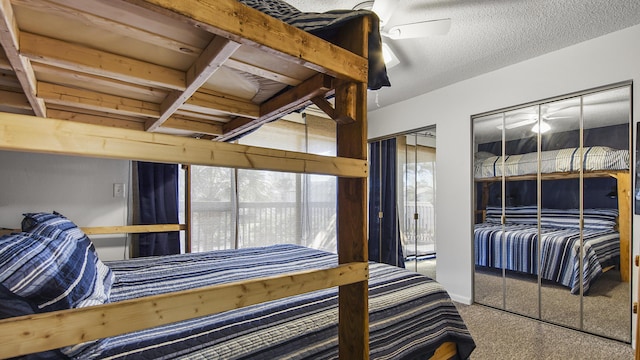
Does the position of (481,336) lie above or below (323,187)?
below

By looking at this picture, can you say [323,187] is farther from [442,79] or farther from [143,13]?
[143,13]

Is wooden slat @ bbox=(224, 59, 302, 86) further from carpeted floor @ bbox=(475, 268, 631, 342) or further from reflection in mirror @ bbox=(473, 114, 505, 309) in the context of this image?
carpeted floor @ bbox=(475, 268, 631, 342)

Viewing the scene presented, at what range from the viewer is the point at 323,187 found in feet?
14.1

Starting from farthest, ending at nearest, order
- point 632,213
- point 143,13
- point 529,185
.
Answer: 1. point 529,185
2. point 632,213
3. point 143,13

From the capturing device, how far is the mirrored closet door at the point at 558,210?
7.62 feet

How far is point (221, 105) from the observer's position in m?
1.82

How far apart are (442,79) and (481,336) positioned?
248 cm

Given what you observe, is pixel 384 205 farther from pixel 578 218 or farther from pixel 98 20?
pixel 98 20

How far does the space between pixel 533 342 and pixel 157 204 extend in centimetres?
349

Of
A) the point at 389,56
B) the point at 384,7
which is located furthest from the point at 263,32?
the point at 389,56

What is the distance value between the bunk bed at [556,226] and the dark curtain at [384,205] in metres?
1.17

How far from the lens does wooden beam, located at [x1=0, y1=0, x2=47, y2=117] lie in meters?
0.82

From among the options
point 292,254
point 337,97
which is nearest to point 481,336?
point 292,254

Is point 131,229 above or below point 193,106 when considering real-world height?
below
